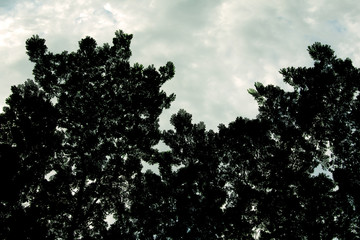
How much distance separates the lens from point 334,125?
15.0 metres

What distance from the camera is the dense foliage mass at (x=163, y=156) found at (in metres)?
14.1

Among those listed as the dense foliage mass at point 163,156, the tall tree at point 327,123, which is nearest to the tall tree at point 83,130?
the dense foliage mass at point 163,156

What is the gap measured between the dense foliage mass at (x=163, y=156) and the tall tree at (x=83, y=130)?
0.07m

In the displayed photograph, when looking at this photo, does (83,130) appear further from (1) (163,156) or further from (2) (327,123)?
(2) (327,123)

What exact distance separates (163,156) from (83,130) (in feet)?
19.3

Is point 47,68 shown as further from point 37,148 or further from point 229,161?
point 229,161

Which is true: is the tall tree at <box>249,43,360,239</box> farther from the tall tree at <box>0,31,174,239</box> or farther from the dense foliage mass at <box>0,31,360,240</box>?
the tall tree at <box>0,31,174,239</box>

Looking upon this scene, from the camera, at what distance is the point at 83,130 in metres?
16.8

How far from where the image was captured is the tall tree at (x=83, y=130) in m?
14.7

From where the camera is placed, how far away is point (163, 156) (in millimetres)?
17719

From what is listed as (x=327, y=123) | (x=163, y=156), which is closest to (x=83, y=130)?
(x=163, y=156)

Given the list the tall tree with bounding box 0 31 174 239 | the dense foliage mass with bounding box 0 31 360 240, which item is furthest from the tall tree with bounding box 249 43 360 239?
the tall tree with bounding box 0 31 174 239

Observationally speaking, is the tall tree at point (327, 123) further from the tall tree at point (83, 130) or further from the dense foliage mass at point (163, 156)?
the tall tree at point (83, 130)

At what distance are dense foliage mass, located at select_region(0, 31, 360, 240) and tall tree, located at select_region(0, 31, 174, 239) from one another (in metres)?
0.07
